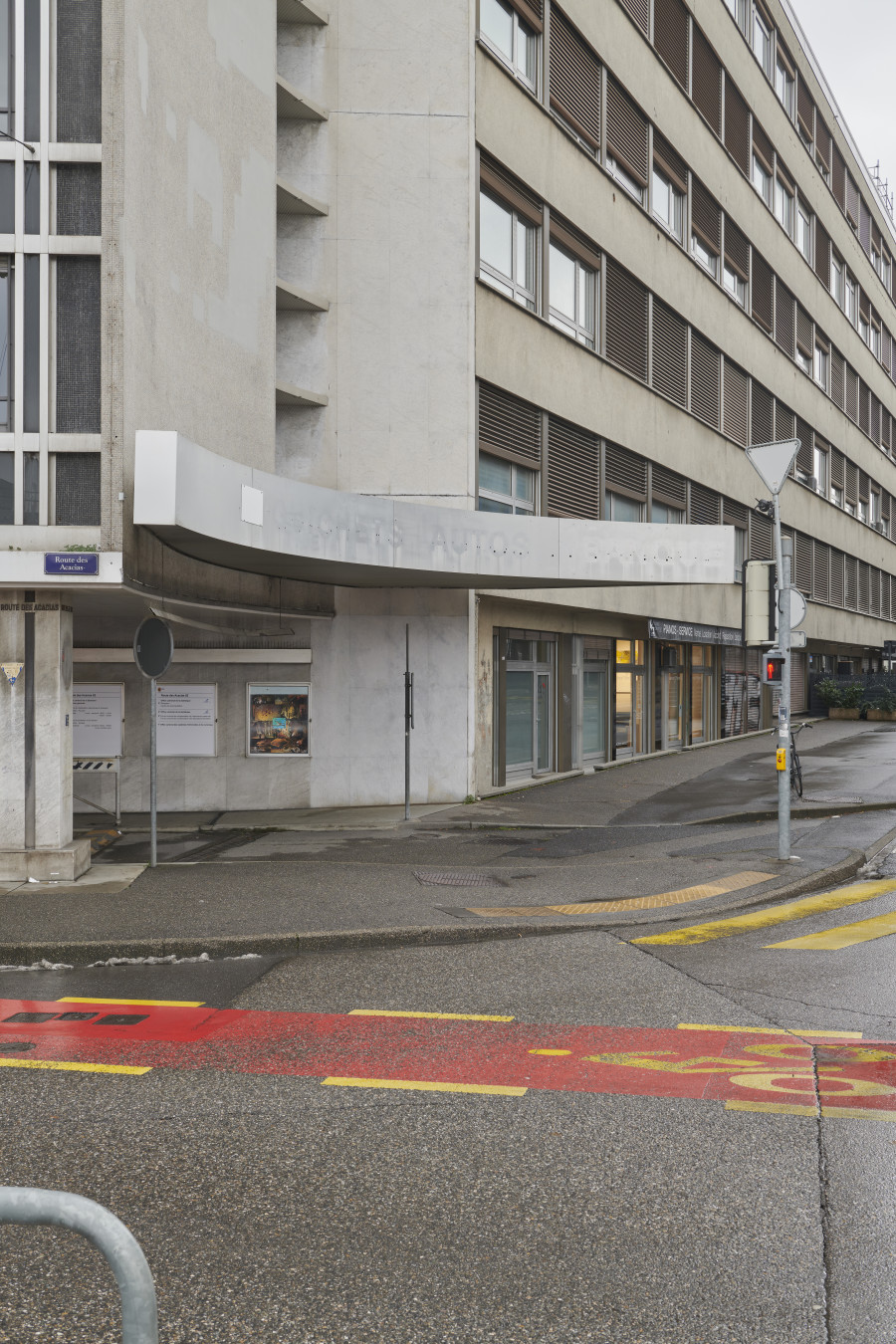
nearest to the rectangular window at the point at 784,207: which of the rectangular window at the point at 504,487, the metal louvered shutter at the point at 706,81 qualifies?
the metal louvered shutter at the point at 706,81

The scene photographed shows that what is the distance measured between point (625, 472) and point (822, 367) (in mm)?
23276

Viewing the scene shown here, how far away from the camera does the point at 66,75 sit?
1111 centimetres

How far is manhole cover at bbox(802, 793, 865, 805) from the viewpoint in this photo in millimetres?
17359

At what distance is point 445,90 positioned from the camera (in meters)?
18.0

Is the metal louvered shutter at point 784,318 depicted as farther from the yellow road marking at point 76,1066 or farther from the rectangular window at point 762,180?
the yellow road marking at point 76,1066

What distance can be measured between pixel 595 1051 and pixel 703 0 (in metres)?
30.8

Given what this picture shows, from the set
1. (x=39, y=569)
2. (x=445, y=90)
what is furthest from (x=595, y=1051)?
(x=445, y=90)

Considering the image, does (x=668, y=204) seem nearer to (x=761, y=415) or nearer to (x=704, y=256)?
(x=704, y=256)

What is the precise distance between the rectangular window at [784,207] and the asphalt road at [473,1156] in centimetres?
→ 3584

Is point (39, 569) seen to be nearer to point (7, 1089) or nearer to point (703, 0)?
point (7, 1089)

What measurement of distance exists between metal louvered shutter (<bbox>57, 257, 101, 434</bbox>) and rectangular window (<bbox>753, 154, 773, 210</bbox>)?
1149 inches

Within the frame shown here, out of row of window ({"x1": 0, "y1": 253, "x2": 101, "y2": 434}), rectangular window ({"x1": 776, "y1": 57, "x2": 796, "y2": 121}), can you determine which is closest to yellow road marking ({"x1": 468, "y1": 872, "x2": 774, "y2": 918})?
row of window ({"x1": 0, "y1": 253, "x2": 101, "y2": 434})

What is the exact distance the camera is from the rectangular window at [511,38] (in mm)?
19281

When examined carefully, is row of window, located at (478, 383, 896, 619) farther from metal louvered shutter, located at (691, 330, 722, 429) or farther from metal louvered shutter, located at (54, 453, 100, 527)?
metal louvered shutter, located at (54, 453, 100, 527)
